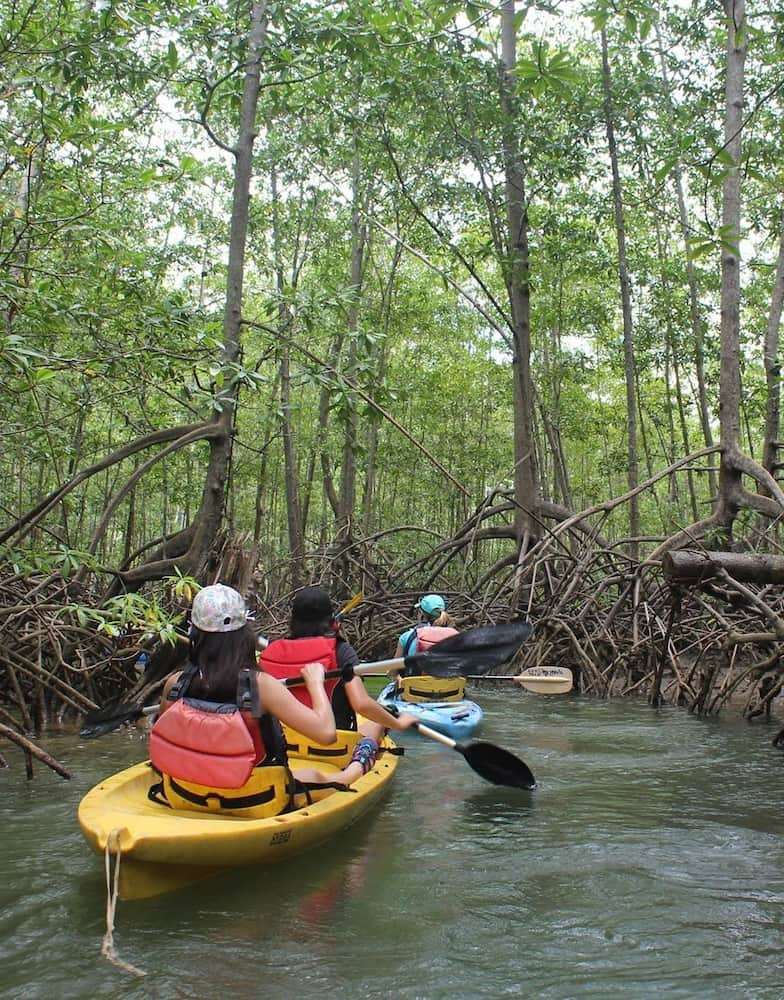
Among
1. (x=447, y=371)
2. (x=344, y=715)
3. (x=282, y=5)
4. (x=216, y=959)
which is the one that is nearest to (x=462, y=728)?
(x=344, y=715)

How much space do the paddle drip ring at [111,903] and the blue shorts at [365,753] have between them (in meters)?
1.76

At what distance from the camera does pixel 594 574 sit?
9703 millimetres

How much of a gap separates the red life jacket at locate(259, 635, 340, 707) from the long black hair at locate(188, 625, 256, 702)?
→ 2.76 feet

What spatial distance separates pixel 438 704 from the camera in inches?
254

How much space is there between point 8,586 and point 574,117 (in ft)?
23.5

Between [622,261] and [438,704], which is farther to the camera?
[622,261]

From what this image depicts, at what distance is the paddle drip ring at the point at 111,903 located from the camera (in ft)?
8.34

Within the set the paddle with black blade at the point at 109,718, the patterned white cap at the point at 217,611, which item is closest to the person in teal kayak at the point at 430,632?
the paddle with black blade at the point at 109,718

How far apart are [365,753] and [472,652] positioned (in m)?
0.79

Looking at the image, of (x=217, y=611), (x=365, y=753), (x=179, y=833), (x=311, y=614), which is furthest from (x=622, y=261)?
(x=179, y=833)

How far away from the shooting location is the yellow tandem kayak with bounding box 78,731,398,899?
282 centimetres

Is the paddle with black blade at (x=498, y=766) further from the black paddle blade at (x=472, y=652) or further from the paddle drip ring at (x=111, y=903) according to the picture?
the paddle drip ring at (x=111, y=903)

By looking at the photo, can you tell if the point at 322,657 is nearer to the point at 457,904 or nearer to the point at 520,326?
the point at 457,904

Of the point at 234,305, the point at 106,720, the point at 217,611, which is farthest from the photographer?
the point at 234,305
